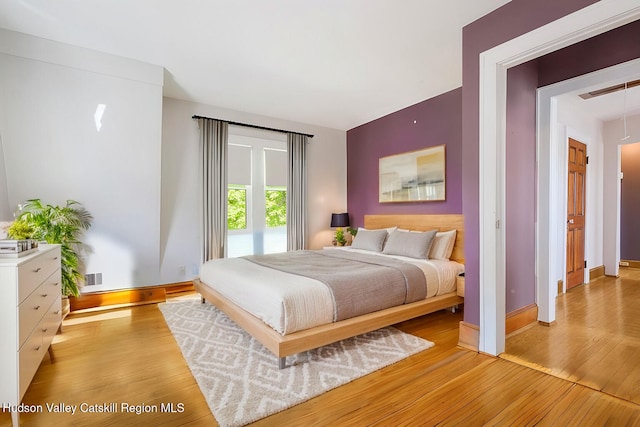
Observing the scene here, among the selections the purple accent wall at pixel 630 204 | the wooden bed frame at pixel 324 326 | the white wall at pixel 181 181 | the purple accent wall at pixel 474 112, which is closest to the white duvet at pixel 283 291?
the wooden bed frame at pixel 324 326

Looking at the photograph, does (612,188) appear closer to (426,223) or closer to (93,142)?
(426,223)

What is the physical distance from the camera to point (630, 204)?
18.5 ft

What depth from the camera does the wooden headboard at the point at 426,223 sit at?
12.5 feet

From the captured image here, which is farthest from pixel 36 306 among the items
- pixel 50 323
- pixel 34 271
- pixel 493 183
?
pixel 493 183

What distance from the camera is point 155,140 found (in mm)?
3701

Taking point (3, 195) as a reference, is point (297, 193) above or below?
above

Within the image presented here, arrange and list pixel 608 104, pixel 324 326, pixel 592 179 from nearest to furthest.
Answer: pixel 324 326, pixel 608 104, pixel 592 179

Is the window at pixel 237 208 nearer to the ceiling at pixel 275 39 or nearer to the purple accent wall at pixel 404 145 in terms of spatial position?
the ceiling at pixel 275 39

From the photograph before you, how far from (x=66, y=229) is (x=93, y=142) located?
0.99 m

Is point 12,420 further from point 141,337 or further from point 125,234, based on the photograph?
point 125,234

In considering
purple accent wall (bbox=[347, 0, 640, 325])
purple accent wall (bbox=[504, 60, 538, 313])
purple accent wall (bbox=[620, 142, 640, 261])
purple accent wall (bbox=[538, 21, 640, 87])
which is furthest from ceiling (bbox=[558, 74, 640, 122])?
purple accent wall (bbox=[620, 142, 640, 261])

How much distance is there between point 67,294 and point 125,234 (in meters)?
0.82

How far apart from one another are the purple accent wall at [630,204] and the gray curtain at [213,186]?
7.29 m

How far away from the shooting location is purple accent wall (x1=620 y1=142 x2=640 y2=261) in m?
5.54
